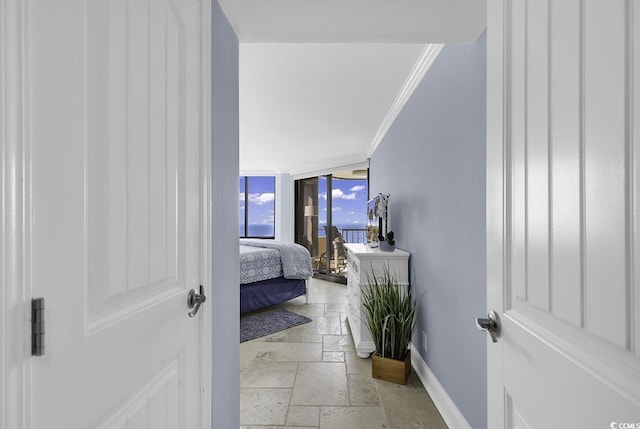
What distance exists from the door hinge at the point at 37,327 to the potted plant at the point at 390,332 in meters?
2.15

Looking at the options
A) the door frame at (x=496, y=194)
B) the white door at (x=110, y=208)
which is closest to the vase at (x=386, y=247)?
the door frame at (x=496, y=194)

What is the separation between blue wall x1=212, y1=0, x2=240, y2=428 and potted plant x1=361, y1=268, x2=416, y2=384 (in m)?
1.20

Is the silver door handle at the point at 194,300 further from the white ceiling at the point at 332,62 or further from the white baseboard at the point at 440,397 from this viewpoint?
the white baseboard at the point at 440,397

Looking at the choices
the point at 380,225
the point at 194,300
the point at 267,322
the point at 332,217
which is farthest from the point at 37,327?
the point at 332,217

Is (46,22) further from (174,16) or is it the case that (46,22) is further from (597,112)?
(597,112)

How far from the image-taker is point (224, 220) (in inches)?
55.5

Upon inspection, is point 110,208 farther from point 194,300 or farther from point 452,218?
point 452,218

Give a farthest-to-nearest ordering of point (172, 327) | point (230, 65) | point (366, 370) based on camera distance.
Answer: point (366, 370), point (230, 65), point (172, 327)

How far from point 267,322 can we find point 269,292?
52 cm

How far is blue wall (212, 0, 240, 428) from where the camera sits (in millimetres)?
1281

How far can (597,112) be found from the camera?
54 cm

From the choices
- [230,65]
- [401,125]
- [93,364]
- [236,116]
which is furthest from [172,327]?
[401,125]

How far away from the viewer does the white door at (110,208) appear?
507 millimetres

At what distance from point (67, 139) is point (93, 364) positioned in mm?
428
